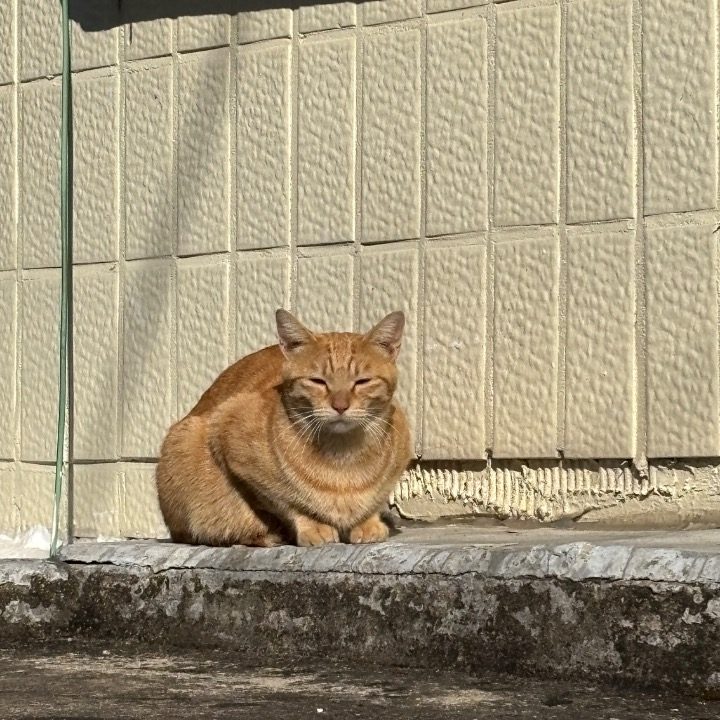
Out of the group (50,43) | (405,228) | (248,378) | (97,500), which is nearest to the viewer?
(248,378)

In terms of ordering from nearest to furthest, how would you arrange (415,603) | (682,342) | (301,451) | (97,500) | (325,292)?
(415,603), (682,342), (301,451), (325,292), (97,500)

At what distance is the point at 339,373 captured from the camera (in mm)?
4898

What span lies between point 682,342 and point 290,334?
1.24m

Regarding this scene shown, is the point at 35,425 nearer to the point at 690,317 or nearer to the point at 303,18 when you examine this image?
the point at 303,18

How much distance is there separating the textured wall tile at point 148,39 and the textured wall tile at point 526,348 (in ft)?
5.72

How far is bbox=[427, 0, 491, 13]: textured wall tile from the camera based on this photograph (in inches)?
→ 208

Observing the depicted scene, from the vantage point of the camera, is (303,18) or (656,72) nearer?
(656,72)

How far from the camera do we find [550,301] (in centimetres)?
511

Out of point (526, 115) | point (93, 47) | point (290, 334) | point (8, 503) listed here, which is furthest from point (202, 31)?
point (8, 503)

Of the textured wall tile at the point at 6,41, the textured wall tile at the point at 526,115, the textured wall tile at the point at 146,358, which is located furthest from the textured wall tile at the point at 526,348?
the textured wall tile at the point at 6,41

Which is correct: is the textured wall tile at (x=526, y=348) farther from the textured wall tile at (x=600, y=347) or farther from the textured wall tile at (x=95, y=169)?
the textured wall tile at (x=95, y=169)

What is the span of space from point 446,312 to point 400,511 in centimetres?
75

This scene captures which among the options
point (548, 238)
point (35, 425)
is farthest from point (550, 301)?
point (35, 425)

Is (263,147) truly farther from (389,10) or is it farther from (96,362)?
(96,362)
